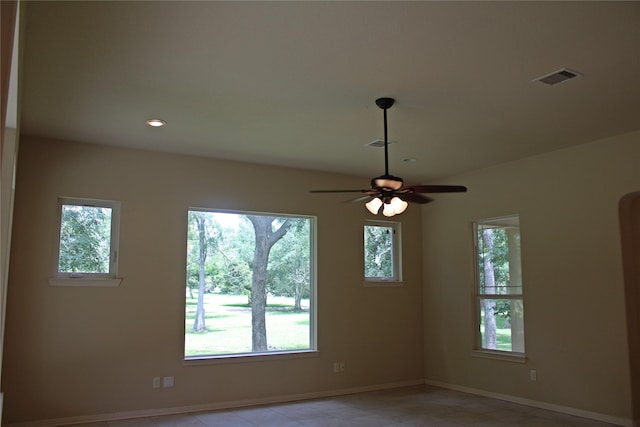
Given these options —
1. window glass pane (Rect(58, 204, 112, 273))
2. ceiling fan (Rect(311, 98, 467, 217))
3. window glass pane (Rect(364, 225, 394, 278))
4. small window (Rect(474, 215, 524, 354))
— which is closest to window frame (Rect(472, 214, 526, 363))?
small window (Rect(474, 215, 524, 354))

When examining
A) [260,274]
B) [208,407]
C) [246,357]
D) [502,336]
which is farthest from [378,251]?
[208,407]

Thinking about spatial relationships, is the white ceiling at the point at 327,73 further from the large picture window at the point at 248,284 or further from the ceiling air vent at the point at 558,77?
the large picture window at the point at 248,284

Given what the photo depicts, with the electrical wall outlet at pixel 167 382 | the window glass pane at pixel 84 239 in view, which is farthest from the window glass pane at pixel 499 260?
the window glass pane at pixel 84 239

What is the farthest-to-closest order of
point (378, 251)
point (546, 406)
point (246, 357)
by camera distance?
point (378, 251) → point (246, 357) → point (546, 406)

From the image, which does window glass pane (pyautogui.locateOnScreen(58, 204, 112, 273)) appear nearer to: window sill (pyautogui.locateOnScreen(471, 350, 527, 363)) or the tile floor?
the tile floor

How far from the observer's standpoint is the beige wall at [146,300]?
509cm

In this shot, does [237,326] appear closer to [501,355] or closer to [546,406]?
[501,355]

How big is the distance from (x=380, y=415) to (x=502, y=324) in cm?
202

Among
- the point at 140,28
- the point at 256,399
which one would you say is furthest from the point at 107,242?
the point at 140,28

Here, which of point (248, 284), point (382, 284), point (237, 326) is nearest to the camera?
point (237, 326)

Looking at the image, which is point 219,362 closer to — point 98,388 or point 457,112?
point 98,388

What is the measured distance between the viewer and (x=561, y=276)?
5.77 m

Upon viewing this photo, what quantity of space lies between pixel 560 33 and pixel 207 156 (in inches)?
157

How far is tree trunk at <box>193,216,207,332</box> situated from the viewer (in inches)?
236
